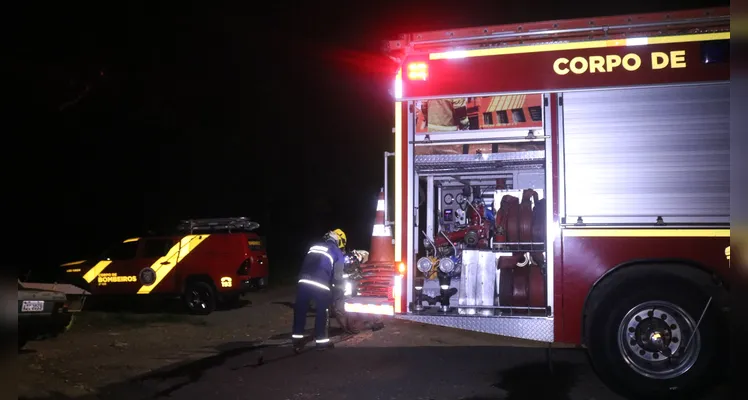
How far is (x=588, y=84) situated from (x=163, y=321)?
29.2 ft

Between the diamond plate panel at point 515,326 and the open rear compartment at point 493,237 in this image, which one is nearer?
the diamond plate panel at point 515,326

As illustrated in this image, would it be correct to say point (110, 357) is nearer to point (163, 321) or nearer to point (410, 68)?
point (163, 321)

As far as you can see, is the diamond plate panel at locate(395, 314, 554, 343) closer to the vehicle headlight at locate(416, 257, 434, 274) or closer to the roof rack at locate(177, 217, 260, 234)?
the vehicle headlight at locate(416, 257, 434, 274)

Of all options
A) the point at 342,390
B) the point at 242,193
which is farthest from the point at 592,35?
the point at 242,193

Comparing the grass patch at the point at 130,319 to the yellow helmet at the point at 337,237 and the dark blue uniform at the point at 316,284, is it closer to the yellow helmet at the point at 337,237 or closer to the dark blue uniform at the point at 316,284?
the dark blue uniform at the point at 316,284

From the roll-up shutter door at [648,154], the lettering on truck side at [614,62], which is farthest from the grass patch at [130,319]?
the lettering on truck side at [614,62]

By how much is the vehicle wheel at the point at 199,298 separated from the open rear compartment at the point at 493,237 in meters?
6.95

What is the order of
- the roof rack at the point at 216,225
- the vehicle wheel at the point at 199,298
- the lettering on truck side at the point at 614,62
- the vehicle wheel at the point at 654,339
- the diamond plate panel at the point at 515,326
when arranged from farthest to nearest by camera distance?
the roof rack at the point at 216,225 < the vehicle wheel at the point at 199,298 < the diamond plate panel at the point at 515,326 < the lettering on truck side at the point at 614,62 < the vehicle wheel at the point at 654,339

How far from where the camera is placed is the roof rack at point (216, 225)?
42.6ft

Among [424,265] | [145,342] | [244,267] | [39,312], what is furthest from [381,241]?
[244,267]

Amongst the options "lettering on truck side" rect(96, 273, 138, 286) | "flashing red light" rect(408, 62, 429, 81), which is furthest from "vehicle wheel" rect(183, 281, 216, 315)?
"flashing red light" rect(408, 62, 429, 81)

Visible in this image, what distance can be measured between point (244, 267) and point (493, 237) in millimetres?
7025

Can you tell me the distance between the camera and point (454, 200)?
7812mm

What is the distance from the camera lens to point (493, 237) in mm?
6582
